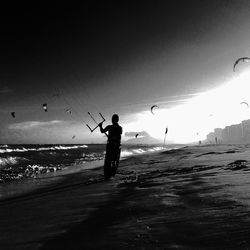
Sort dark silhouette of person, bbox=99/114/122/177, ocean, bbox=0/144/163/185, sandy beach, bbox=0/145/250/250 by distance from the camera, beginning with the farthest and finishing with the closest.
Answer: ocean, bbox=0/144/163/185
dark silhouette of person, bbox=99/114/122/177
sandy beach, bbox=0/145/250/250

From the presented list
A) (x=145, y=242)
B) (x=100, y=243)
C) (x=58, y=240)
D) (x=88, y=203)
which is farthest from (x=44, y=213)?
(x=145, y=242)

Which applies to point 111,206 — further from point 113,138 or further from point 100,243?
point 113,138

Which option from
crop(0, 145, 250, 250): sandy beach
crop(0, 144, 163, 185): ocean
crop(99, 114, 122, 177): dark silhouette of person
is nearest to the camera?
crop(0, 145, 250, 250): sandy beach

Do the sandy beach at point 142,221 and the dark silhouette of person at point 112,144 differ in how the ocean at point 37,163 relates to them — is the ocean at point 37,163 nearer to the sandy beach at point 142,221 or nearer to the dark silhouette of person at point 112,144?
the dark silhouette of person at point 112,144

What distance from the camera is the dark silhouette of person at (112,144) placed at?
12.3 metres

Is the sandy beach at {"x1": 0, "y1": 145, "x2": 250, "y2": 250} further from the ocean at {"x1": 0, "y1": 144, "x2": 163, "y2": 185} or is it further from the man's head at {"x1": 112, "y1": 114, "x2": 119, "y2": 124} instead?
the ocean at {"x1": 0, "y1": 144, "x2": 163, "y2": 185}

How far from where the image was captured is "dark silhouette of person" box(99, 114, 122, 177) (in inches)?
484

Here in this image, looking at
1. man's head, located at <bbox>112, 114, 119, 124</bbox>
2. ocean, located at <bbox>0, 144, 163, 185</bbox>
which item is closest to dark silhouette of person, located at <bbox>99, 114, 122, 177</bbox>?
man's head, located at <bbox>112, 114, 119, 124</bbox>

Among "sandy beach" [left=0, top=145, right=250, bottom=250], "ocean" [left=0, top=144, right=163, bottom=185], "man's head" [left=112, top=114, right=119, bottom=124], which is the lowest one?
"sandy beach" [left=0, top=145, right=250, bottom=250]

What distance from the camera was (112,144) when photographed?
12.5m

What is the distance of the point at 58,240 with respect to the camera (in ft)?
13.5

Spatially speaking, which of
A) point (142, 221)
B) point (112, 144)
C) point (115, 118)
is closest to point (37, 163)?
point (112, 144)


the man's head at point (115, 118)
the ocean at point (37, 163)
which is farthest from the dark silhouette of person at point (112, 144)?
the ocean at point (37, 163)

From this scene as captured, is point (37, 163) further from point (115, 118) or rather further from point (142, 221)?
point (142, 221)
